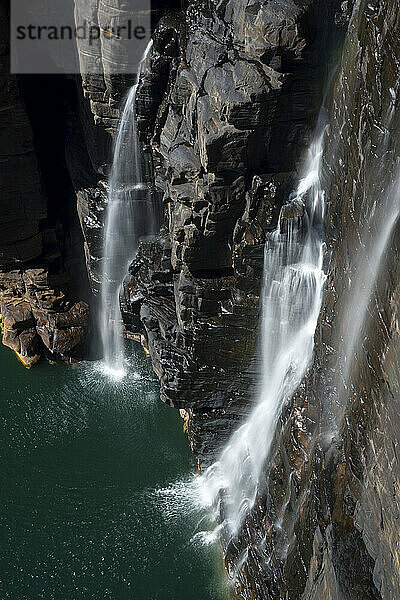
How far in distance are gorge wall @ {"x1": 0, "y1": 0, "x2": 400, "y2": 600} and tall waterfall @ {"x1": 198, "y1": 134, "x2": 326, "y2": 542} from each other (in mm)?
260

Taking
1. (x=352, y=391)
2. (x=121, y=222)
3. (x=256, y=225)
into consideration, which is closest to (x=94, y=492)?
(x=121, y=222)

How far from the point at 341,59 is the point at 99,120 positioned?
6320mm

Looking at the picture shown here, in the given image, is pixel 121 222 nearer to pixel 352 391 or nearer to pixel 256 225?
pixel 256 225

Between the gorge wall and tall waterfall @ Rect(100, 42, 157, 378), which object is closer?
the gorge wall

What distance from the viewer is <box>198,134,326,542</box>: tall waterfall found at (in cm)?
1125

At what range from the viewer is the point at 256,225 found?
11.6m

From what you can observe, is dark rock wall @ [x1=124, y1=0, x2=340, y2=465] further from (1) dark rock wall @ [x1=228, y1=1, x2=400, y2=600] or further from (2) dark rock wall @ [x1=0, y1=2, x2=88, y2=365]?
(2) dark rock wall @ [x1=0, y1=2, x2=88, y2=365]

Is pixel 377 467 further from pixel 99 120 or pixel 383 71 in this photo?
pixel 99 120

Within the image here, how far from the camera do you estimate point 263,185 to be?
11.3 m

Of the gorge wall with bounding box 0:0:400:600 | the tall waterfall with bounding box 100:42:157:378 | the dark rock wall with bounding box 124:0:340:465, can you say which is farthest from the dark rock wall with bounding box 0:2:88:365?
the dark rock wall with bounding box 124:0:340:465

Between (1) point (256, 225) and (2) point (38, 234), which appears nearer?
(1) point (256, 225)

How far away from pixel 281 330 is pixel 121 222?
6.16 meters

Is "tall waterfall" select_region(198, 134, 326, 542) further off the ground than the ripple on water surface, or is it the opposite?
"tall waterfall" select_region(198, 134, 326, 542)

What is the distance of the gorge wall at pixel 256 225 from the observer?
812 cm
